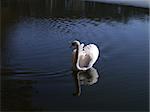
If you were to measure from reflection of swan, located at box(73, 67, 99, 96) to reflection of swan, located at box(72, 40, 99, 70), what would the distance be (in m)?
0.13

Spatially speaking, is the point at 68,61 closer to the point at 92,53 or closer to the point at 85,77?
the point at 92,53

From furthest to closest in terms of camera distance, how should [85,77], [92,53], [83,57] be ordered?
[83,57] < [92,53] < [85,77]

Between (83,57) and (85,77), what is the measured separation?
766mm

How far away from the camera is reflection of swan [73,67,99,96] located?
10.1m

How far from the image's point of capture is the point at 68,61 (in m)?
11.3

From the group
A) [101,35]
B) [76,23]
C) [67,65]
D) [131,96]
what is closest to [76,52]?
[67,65]

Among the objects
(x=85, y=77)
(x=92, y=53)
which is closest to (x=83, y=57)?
(x=92, y=53)

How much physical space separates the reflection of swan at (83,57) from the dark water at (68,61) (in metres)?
0.20

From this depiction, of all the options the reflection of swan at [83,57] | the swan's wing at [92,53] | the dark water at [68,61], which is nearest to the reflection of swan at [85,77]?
the dark water at [68,61]

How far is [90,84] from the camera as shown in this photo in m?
10.0

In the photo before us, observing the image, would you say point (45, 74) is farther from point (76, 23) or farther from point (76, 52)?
point (76, 23)

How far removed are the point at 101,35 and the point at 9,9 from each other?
5.83 m

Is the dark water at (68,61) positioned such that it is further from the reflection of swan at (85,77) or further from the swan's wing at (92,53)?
the swan's wing at (92,53)

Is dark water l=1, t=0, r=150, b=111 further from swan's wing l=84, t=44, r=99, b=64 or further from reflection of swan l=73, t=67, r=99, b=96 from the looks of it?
swan's wing l=84, t=44, r=99, b=64
